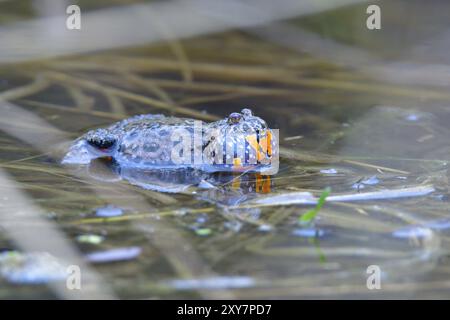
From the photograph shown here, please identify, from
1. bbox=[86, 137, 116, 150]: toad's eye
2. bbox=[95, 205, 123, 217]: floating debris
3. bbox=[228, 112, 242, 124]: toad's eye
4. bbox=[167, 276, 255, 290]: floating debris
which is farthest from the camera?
bbox=[86, 137, 116, 150]: toad's eye

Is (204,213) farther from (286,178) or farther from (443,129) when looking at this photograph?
(443,129)

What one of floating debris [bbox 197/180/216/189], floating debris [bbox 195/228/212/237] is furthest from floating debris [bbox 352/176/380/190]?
floating debris [bbox 195/228/212/237]

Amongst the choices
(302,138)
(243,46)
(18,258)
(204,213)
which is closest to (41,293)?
(18,258)

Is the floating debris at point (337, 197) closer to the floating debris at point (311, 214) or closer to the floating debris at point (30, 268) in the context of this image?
the floating debris at point (311, 214)

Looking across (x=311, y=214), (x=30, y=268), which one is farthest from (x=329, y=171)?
(x=30, y=268)

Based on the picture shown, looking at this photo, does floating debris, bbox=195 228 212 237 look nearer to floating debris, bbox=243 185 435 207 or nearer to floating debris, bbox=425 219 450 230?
floating debris, bbox=243 185 435 207

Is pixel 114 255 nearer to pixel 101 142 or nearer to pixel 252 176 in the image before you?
pixel 252 176
